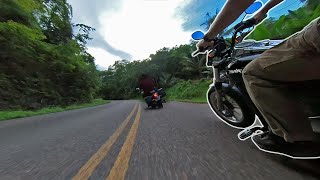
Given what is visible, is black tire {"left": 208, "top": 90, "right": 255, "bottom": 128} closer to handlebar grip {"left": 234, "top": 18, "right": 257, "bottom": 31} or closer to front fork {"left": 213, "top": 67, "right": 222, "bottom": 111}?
front fork {"left": 213, "top": 67, "right": 222, "bottom": 111}

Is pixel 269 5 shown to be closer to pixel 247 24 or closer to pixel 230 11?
pixel 247 24

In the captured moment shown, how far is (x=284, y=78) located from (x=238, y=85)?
95 cm

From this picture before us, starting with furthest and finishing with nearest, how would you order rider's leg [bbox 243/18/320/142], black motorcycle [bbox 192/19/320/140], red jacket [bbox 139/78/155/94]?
red jacket [bbox 139/78/155/94] < black motorcycle [bbox 192/19/320/140] < rider's leg [bbox 243/18/320/142]

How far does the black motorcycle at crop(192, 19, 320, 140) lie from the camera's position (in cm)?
244

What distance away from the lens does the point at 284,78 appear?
225 centimetres

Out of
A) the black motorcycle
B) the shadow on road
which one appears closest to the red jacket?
the black motorcycle

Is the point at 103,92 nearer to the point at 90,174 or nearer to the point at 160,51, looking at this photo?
the point at 160,51

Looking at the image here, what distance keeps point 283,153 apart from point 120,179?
1.31m

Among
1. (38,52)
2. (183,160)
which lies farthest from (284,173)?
(38,52)

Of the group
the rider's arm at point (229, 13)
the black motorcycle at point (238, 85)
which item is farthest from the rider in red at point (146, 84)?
the rider's arm at point (229, 13)

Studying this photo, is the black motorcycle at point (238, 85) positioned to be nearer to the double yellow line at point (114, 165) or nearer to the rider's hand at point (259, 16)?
the rider's hand at point (259, 16)

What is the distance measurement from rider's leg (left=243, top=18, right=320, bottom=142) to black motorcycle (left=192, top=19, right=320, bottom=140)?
13 centimetres

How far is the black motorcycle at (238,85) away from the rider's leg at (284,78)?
0.13 metres

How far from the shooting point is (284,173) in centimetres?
232
